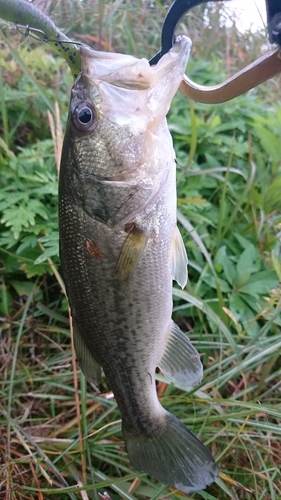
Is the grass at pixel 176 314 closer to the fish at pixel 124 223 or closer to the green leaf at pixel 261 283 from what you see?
the green leaf at pixel 261 283

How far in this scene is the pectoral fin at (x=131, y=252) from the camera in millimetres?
1215

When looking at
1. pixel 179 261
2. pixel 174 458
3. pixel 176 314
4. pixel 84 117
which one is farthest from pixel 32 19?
pixel 176 314

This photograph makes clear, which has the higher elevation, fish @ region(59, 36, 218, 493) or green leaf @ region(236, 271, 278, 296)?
fish @ region(59, 36, 218, 493)

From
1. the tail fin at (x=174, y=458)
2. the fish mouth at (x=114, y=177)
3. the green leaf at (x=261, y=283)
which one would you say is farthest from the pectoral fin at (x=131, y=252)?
the green leaf at (x=261, y=283)

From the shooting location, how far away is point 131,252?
1.22 meters

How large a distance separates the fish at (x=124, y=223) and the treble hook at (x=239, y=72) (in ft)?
0.35

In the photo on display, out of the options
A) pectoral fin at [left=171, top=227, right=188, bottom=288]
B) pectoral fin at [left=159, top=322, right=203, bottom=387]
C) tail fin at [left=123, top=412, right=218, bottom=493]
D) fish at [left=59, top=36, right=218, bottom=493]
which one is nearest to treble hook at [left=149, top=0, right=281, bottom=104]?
fish at [left=59, top=36, right=218, bottom=493]

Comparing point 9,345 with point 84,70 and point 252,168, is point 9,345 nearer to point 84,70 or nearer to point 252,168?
point 84,70

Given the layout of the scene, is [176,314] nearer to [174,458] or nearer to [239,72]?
[174,458]

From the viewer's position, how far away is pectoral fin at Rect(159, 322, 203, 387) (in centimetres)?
140

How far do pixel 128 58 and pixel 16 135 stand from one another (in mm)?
1599

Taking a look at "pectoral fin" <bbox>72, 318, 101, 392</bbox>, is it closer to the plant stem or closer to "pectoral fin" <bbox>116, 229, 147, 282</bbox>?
"pectoral fin" <bbox>116, 229, 147, 282</bbox>

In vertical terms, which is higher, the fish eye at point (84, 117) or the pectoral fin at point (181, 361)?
the fish eye at point (84, 117)

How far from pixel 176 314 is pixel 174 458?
90cm
